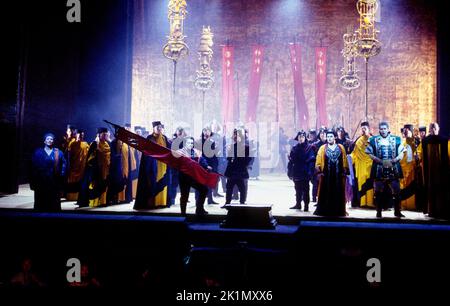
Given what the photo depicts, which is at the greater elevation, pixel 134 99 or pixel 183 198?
pixel 134 99

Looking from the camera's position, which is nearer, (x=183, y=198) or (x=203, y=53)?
(x=183, y=198)

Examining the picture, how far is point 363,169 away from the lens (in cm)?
734

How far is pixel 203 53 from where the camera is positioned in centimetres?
1222

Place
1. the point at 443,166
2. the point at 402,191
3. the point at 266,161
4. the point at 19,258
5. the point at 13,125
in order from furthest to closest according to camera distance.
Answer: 1. the point at 266,161
2. the point at 13,125
3. the point at 402,191
4. the point at 443,166
5. the point at 19,258

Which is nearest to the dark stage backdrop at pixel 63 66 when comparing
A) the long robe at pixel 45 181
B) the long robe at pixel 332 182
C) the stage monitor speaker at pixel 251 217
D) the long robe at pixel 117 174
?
the long robe at pixel 117 174

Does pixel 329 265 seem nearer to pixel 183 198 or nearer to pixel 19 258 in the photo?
pixel 183 198

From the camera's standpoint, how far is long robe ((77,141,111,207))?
721 centimetres

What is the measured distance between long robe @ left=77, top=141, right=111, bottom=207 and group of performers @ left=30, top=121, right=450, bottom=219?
0.06ft

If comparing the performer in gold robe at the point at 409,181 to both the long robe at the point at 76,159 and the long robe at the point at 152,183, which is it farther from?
the long robe at the point at 76,159

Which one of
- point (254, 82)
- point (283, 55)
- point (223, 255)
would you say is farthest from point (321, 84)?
point (223, 255)

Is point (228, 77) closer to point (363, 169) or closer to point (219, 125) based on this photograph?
point (219, 125)

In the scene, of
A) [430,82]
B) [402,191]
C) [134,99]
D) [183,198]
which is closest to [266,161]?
[134,99]

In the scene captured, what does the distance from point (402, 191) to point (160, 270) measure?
4790mm

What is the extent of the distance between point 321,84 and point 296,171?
819cm
